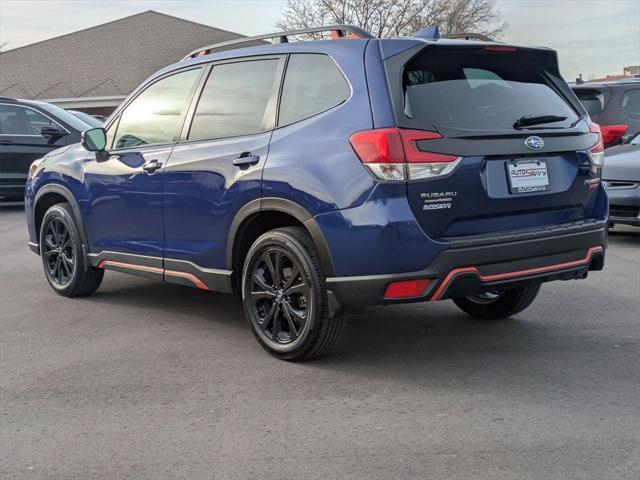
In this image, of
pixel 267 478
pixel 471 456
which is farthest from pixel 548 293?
pixel 267 478

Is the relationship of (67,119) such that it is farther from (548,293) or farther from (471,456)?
(471,456)

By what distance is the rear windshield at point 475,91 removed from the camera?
473cm

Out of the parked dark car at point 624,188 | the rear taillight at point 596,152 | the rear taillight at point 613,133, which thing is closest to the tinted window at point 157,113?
the rear taillight at point 596,152

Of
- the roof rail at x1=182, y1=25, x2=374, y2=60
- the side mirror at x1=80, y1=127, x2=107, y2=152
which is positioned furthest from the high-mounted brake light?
the side mirror at x1=80, y1=127, x2=107, y2=152

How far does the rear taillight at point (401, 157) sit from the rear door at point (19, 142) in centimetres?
1054

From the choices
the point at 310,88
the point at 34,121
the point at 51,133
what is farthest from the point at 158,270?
the point at 34,121

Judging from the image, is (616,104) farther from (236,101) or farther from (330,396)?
(330,396)

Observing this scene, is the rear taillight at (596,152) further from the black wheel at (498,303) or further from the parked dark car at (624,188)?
the parked dark car at (624,188)

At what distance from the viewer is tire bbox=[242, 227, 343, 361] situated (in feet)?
16.0

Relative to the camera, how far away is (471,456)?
3729 millimetres

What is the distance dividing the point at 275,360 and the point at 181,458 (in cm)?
152

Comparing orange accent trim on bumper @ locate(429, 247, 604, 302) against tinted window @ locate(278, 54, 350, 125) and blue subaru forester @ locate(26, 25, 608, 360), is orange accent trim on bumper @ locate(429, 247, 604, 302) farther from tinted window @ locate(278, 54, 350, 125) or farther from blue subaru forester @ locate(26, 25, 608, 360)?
tinted window @ locate(278, 54, 350, 125)

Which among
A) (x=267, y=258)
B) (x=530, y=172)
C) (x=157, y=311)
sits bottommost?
(x=157, y=311)

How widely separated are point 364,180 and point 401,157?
0.23m
